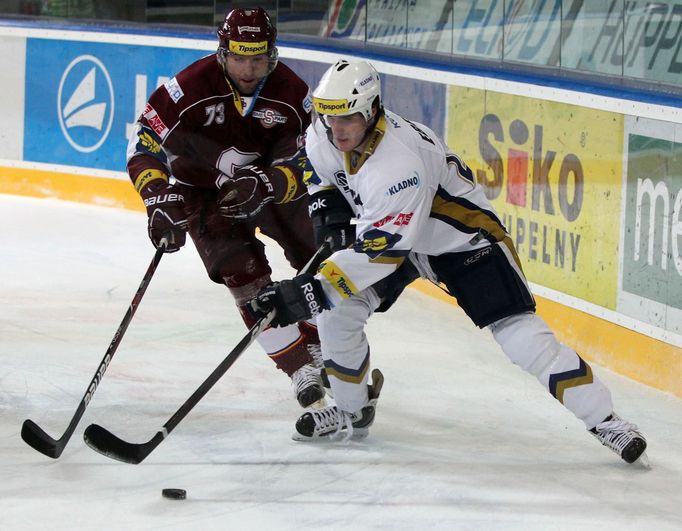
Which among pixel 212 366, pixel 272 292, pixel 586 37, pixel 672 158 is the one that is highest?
pixel 586 37

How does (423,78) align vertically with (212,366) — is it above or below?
above

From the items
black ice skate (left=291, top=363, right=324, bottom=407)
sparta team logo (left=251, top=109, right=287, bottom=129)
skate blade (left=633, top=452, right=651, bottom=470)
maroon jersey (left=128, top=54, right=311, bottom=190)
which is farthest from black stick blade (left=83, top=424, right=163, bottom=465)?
skate blade (left=633, top=452, right=651, bottom=470)

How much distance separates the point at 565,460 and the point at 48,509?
4.47ft

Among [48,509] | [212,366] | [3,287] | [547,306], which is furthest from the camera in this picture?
[3,287]

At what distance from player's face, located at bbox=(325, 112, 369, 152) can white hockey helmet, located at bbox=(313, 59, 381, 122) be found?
0.02 m

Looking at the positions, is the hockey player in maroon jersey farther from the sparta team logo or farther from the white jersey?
the white jersey

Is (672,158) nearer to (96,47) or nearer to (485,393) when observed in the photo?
(485,393)

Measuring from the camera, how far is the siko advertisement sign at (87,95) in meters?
7.28

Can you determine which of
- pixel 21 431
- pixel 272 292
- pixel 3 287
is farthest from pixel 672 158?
pixel 3 287

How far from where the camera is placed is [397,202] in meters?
3.26

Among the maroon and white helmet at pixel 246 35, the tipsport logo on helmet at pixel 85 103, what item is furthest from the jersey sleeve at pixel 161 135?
the tipsport logo on helmet at pixel 85 103

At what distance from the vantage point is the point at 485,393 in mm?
4340

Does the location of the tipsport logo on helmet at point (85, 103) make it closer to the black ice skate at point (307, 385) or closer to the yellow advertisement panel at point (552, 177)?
the yellow advertisement panel at point (552, 177)

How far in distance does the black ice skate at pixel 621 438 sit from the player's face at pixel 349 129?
3.20ft
